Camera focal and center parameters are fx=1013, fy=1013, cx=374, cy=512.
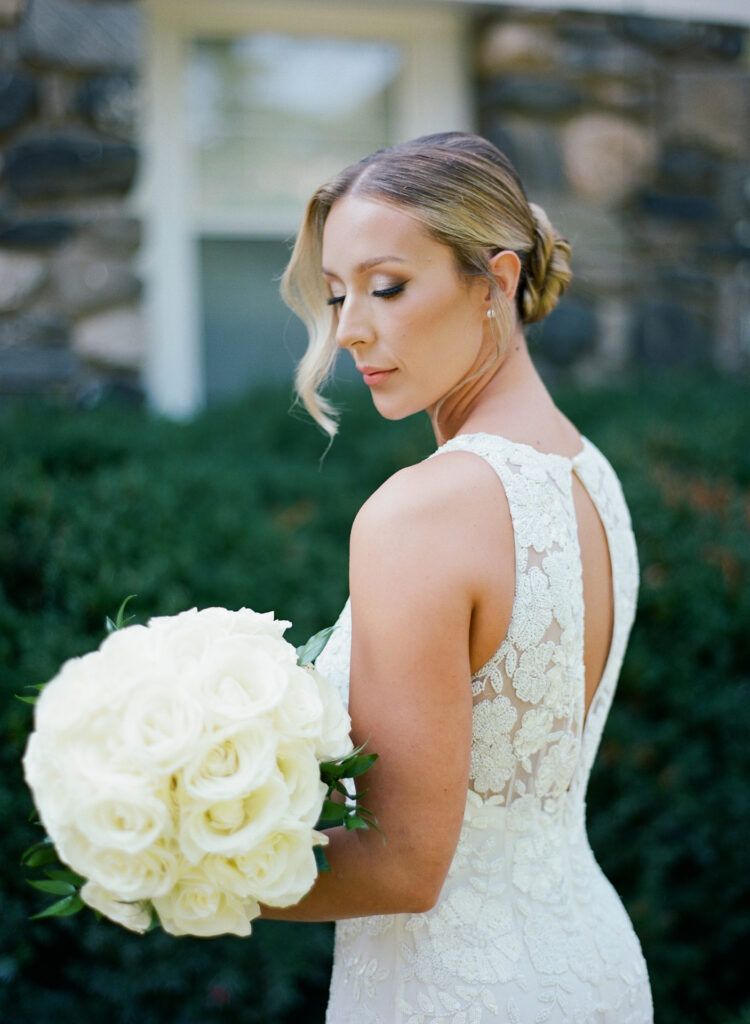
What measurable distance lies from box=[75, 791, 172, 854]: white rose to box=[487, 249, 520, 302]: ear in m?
0.95

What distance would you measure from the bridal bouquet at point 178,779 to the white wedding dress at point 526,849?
1.28 feet

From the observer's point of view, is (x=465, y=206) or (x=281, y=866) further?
(x=465, y=206)

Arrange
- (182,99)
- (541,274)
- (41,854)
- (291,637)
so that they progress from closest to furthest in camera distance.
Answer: (41,854), (541,274), (291,637), (182,99)

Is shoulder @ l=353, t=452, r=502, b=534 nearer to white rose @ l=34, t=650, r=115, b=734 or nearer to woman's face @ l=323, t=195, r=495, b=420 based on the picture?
woman's face @ l=323, t=195, r=495, b=420

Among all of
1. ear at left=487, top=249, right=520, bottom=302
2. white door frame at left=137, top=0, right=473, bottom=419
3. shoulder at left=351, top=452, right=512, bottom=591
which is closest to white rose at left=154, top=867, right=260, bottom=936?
shoulder at left=351, top=452, right=512, bottom=591

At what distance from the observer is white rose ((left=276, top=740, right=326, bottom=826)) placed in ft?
4.13

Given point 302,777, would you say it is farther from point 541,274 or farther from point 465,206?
point 541,274

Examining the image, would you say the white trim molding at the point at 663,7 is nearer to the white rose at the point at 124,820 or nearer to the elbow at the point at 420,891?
the elbow at the point at 420,891

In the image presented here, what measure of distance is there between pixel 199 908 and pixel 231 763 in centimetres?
19

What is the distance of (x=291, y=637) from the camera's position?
3.38m

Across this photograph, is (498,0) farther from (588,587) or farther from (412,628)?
(412,628)

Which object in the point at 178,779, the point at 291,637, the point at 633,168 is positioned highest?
the point at 178,779

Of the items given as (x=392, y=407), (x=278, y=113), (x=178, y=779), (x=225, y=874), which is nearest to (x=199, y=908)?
(x=225, y=874)

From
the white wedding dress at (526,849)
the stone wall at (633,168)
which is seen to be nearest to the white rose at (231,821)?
the white wedding dress at (526,849)
